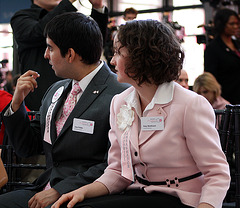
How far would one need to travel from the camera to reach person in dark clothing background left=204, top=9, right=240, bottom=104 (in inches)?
167

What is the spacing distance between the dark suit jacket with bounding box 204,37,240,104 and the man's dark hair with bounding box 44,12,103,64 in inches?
94.2

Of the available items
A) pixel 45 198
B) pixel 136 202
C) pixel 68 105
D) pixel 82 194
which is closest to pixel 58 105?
pixel 68 105

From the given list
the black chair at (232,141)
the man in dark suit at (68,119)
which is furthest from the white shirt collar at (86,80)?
the black chair at (232,141)

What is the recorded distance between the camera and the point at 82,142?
195 cm

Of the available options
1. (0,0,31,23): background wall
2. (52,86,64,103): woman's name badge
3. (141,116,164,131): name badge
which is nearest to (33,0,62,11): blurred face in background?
(52,86,64,103): woman's name badge

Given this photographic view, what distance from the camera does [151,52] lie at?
165 cm

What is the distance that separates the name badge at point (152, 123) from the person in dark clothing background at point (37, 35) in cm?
129

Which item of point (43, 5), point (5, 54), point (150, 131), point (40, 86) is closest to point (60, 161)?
point (150, 131)

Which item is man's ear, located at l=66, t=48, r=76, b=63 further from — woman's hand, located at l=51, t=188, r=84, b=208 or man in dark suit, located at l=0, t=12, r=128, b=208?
woman's hand, located at l=51, t=188, r=84, b=208

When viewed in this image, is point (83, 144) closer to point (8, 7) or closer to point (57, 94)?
point (57, 94)

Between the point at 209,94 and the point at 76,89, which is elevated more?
the point at 76,89

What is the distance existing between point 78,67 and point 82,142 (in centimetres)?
38

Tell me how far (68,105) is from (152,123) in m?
0.60

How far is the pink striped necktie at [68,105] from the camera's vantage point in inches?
82.0
